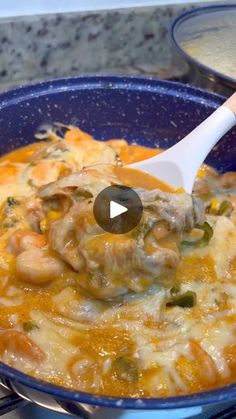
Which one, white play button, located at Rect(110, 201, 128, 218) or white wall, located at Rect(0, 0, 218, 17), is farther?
white wall, located at Rect(0, 0, 218, 17)

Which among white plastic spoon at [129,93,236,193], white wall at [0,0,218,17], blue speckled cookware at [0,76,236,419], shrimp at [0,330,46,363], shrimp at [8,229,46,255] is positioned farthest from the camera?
white wall at [0,0,218,17]

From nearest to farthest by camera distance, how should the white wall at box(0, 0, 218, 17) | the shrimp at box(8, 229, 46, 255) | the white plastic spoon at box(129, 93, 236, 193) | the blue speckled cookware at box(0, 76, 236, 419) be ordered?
the shrimp at box(8, 229, 46, 255) < the white plastic spoon at box(129, 93, 236, 193) < the blue speckled cookware at box(0, 76, 236, 419) < the white wall at box(0, 0, 218, 17)

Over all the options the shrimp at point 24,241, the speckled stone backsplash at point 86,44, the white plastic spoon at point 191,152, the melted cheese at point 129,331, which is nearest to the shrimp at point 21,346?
the melted cheese at point 129,331

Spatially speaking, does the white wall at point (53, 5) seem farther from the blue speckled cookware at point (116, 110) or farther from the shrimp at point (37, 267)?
the shrimp at point (37, 267)

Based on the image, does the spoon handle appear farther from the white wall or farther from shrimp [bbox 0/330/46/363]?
the white wall

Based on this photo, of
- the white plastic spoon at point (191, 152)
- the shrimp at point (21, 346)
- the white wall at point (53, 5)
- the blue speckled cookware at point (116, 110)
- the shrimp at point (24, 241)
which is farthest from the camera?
the white wall at point (53, 5)
